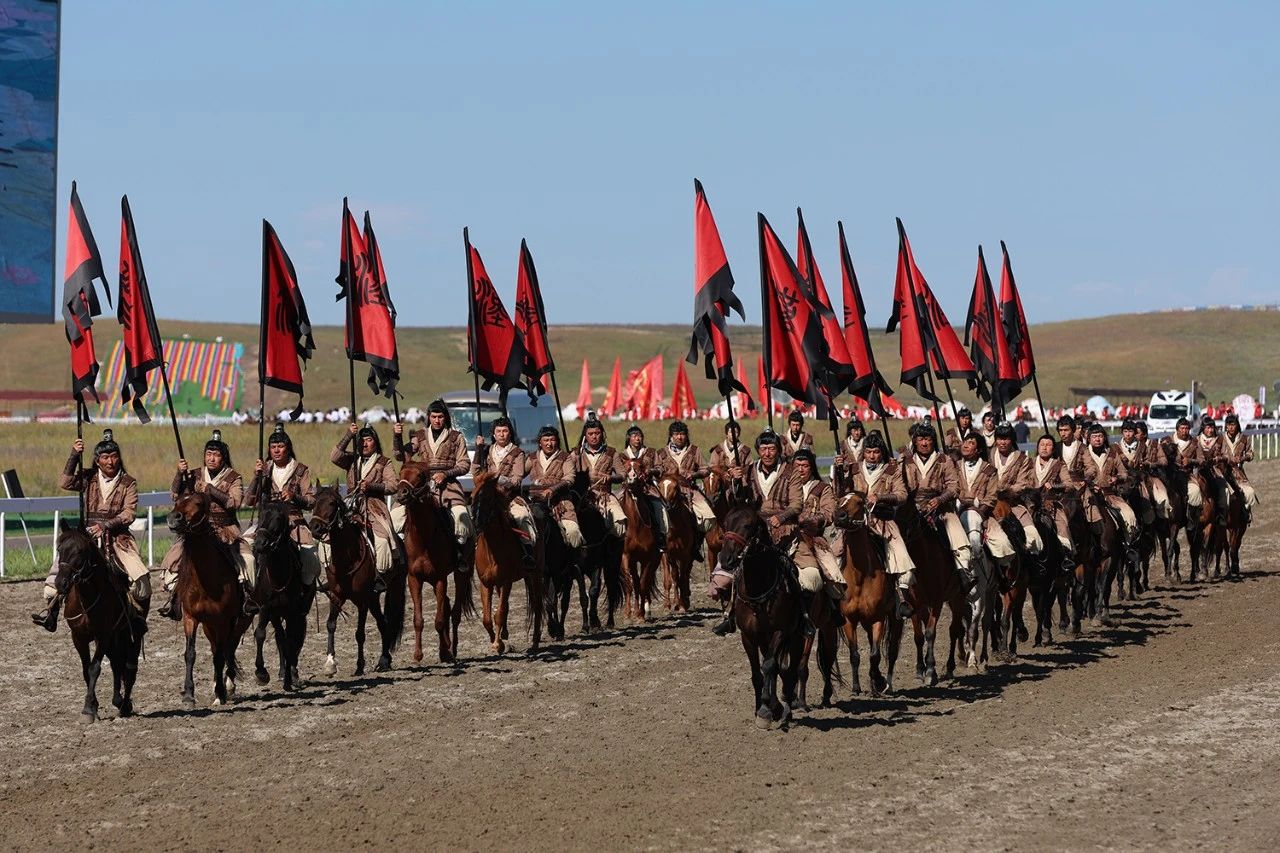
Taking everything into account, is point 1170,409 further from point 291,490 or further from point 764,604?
point 764,604

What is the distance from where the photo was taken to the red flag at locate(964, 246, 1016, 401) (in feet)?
85.4

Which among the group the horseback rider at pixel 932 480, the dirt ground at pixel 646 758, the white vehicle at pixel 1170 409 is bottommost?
the dirt ground at pixel 646 758

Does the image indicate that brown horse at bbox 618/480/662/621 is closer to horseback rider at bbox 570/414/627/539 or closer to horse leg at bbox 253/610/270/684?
horseback rider at bbox 570/414/627/539

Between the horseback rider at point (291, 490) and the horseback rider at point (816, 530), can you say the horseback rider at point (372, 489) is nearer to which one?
the horseback rider at point (291, 490)

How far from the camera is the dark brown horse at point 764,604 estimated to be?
13250 mm

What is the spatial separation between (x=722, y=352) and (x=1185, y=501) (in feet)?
26.7

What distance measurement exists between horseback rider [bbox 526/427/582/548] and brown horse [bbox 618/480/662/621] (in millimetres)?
1429

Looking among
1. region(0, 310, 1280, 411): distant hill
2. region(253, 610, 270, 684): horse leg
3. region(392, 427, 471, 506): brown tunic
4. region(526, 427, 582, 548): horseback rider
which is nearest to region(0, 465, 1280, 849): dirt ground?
region(253, 610, 270, 684): horse leg

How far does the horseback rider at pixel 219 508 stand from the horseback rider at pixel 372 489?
1866 millimetres

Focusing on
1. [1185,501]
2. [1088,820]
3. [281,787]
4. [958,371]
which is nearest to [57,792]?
[281,787]

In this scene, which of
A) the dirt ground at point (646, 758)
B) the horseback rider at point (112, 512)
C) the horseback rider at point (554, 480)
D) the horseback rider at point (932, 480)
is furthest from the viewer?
the horseback rider at point (554, 480)

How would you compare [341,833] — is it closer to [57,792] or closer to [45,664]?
[57,792]

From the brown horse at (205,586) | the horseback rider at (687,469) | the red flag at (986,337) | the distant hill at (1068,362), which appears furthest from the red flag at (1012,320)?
the distant hill at (1068,362)

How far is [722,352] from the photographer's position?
21703 mm
